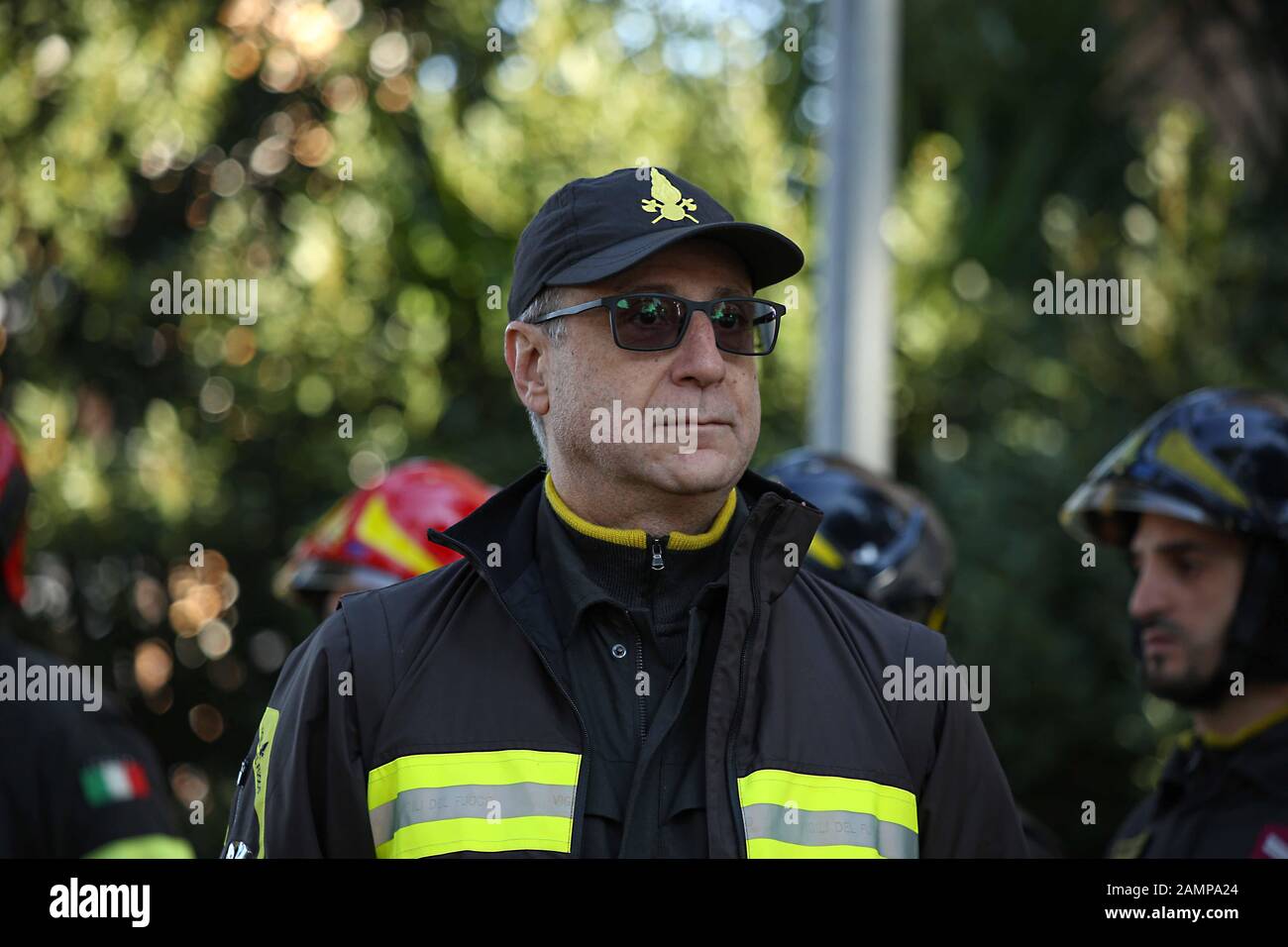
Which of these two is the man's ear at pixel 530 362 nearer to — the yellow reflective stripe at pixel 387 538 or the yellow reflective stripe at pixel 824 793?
the yellow reflective stripe at pixel 824 793

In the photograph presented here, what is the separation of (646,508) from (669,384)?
0.68ft

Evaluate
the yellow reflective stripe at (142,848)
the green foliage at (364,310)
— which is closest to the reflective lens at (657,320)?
the yellow reflective stripe at (142,848)

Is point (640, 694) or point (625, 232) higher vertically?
point (625, 232)

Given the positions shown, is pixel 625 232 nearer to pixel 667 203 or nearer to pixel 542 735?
pixel 667 203

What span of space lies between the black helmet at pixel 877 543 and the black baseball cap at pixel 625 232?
5.45ft

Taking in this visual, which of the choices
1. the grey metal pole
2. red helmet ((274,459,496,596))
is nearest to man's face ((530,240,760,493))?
red helmet ((274,459,496,596))

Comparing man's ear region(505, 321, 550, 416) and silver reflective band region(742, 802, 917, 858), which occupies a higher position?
man's ear region(505, 321, 550, 416)

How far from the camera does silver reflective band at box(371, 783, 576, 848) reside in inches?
92.8

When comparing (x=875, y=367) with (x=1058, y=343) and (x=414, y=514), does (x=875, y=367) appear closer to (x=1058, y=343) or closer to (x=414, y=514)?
(x=414, y=514)

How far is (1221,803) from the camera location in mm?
3691

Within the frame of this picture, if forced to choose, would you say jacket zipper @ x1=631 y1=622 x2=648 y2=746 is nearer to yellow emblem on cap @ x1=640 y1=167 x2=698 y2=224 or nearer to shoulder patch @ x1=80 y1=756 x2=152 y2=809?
yellow emblem on cap @ x1=640 y1=167 x2=698 y2=224

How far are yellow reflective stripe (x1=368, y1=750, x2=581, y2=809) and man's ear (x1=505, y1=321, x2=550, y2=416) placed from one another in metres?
0.64

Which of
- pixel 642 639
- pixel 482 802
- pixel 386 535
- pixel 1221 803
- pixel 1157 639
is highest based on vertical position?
pixel 386 535

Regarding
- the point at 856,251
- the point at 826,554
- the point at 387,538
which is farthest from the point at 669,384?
the point at 856,251
